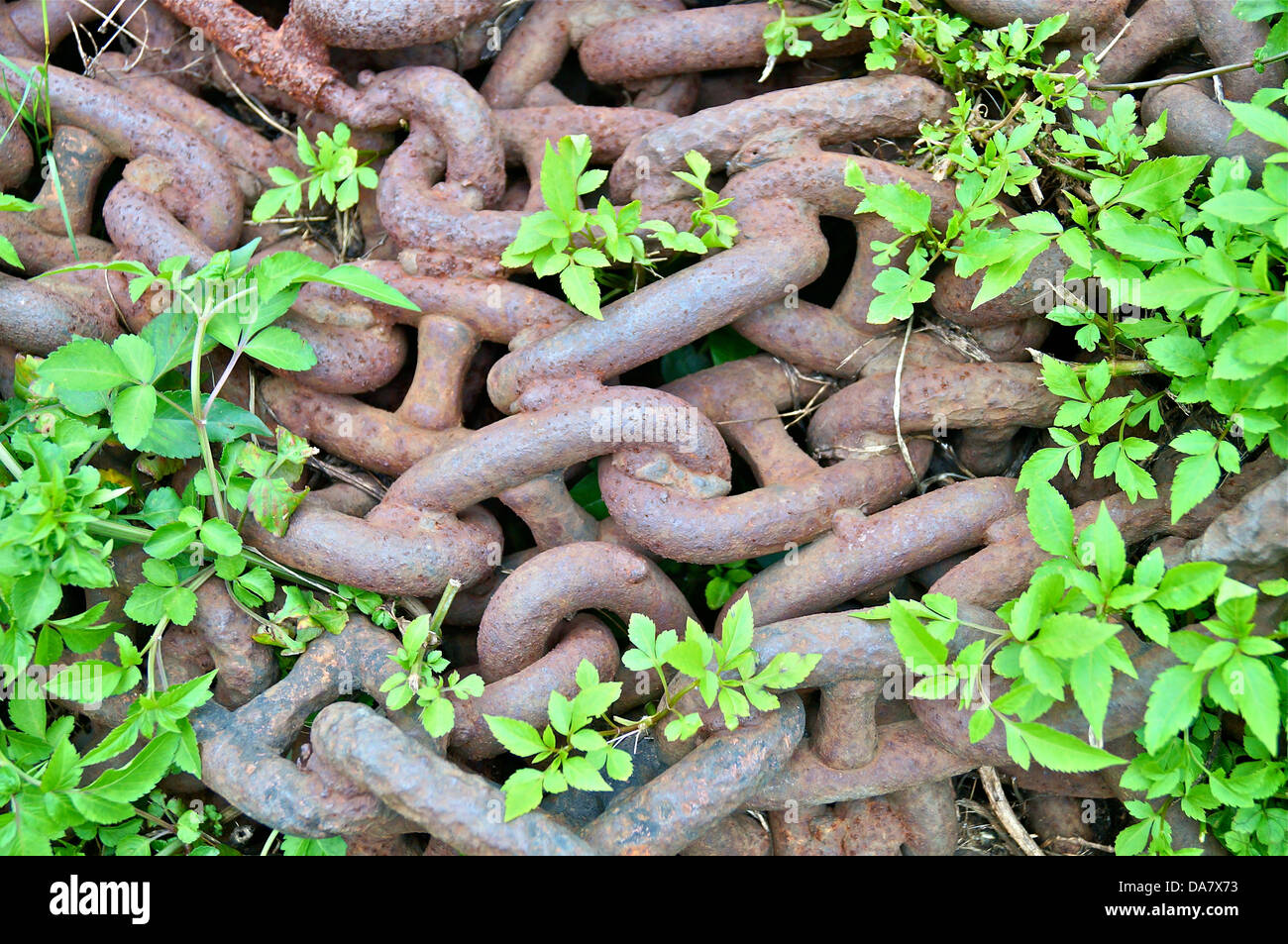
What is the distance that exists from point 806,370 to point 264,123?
145 centimetres

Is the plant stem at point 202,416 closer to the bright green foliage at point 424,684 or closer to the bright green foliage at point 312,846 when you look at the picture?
the bright green foliage at point 424,684

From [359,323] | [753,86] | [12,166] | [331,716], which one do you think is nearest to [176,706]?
[331,716]

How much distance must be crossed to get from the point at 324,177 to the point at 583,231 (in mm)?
610

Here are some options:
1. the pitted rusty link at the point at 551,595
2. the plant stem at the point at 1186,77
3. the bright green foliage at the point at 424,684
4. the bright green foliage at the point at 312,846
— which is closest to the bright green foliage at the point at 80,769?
the bright green foliage at the point at 312,846

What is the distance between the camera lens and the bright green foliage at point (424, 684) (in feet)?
5.63

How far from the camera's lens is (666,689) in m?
1.74

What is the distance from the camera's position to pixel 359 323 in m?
2.04

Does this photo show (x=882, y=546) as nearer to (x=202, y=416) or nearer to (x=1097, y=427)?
(x=1097, y=427)

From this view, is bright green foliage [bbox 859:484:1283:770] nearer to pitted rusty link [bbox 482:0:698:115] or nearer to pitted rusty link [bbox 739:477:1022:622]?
pitted rusty link [bbox 739:477:1022:622]

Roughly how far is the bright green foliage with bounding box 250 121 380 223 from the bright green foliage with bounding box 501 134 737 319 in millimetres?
422

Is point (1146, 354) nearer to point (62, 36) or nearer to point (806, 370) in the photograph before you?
point (806, 370)

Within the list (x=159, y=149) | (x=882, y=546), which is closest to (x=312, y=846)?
(x=882, y=546)

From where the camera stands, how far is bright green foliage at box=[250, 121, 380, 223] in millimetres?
2072

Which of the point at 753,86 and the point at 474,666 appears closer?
the point at 474,666
